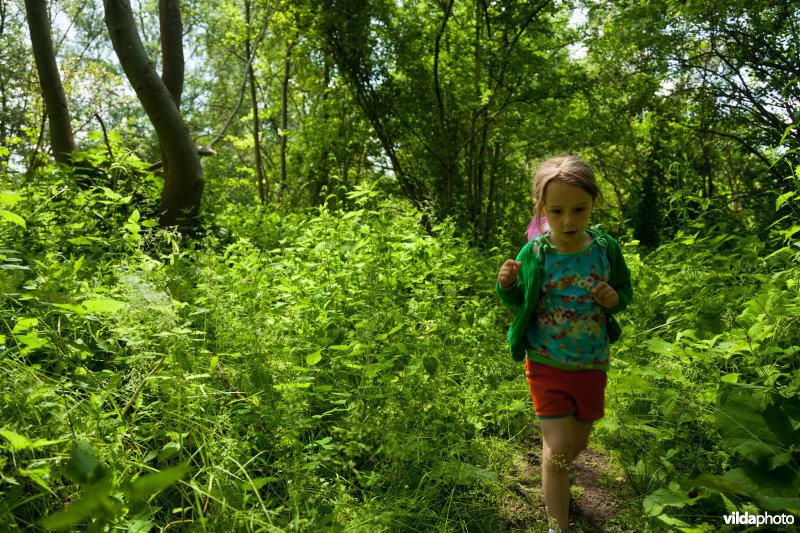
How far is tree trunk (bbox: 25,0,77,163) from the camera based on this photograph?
6.33 m

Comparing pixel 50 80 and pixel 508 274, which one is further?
pixel 50 80

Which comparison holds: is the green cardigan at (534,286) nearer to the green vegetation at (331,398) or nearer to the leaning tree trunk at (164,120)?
the green vegetation at (331,398)

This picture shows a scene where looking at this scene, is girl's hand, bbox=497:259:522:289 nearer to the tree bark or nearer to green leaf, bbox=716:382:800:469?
green leaf, bbox=716:382:800:469

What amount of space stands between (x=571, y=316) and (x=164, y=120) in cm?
499

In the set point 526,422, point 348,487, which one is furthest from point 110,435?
point 526,422

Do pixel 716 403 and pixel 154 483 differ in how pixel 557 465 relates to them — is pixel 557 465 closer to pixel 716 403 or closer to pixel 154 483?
pixel 716 403

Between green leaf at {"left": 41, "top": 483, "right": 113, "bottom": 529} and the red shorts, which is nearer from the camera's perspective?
green leaf at {"left": 41, "top": 483, "right": 113, "bottom": 529}

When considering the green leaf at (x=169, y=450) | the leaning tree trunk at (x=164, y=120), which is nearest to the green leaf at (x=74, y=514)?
the green leaf at (x=169, y=450)

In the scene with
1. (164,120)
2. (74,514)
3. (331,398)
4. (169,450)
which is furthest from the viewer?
(164,120)

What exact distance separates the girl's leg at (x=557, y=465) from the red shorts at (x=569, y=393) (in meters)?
0.04

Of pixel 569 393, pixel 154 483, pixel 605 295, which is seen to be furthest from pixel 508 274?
pixel 154 483

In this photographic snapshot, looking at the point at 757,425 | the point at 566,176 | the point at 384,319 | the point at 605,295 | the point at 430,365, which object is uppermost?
the point at 566,176

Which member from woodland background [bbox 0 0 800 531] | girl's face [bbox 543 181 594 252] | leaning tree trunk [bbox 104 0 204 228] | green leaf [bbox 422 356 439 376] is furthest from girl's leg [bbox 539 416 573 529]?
leaning tree trunk [bbox 104 0 204 228]

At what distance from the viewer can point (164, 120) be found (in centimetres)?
573
